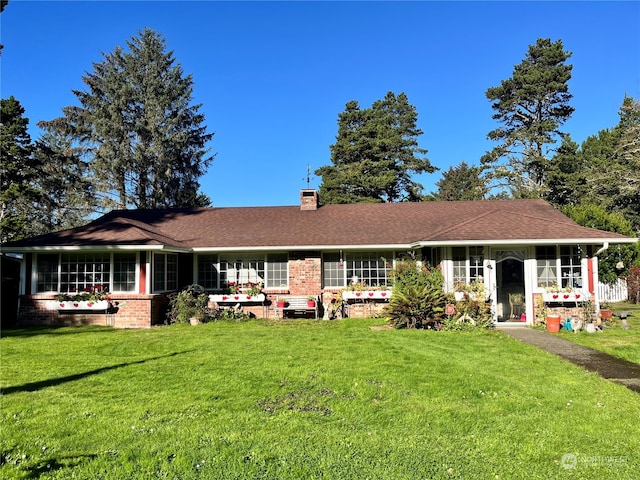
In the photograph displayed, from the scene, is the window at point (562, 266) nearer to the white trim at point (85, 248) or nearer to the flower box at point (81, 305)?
the white trim at point (85, 248)

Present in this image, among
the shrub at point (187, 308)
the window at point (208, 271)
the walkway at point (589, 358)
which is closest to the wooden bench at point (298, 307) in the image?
the shrub at point (187, 308)

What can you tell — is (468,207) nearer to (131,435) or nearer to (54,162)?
(131,435)

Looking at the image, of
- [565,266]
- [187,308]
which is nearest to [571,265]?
[565,266]

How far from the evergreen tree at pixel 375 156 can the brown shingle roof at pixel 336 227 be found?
15.8 m

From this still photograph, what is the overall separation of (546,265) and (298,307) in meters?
7.76

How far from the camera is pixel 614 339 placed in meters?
10.3

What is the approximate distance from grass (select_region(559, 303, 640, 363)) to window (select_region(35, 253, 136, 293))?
12.9 m

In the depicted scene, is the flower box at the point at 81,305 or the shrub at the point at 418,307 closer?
the shrub at the point at 418,307

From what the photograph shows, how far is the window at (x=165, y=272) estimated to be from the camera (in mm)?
14328

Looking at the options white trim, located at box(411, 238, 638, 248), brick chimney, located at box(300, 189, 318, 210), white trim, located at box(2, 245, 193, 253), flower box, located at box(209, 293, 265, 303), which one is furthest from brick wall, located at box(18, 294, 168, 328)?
white trim, located at box(411, 238, 638, 248)

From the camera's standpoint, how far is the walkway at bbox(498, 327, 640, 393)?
22.6 feet

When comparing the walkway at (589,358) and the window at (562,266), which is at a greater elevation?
the window at (562,266)

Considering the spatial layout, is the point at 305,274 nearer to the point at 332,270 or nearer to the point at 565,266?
the point at 332,270

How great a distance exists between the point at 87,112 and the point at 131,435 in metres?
33.7
